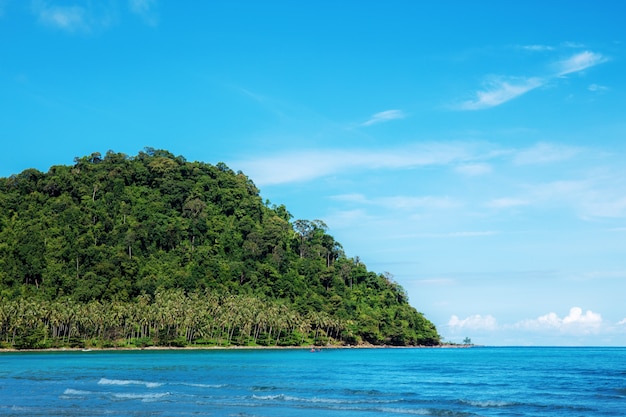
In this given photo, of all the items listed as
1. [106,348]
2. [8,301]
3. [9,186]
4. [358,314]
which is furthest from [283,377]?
[9,186]

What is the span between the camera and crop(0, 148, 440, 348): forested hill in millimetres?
137750

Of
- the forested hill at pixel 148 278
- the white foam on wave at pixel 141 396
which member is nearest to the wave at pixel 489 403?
the white foam on wave at pixel 141 396

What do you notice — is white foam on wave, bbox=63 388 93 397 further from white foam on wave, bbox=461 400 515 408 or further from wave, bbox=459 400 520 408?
white foam on wave, bbox=461 400 515 408

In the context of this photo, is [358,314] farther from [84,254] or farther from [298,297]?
[84,254]

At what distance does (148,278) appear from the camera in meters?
160

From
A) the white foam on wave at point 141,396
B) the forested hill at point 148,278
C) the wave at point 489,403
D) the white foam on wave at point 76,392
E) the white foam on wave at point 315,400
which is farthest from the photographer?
the forested hill at point 148,278

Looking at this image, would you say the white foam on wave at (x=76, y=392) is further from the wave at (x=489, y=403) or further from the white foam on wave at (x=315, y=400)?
the wave at (x=489, y=403)

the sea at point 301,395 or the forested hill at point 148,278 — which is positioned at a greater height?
the forested hill at point 148,278

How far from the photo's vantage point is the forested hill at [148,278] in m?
138

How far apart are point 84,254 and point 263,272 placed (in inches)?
1957

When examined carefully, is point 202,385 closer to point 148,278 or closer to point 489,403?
point 489,403

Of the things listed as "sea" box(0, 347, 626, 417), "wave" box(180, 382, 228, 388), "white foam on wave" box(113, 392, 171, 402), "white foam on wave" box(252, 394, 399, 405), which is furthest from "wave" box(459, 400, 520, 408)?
"white foam on wave" box(113, 392, 171, 402)

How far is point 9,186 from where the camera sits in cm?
18788

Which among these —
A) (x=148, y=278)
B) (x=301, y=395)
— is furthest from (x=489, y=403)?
(x=148, y=278)
